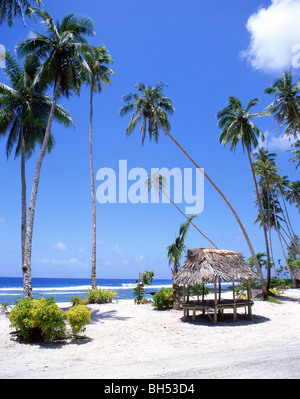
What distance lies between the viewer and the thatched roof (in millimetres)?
13039

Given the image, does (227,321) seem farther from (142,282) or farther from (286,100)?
(286,100)

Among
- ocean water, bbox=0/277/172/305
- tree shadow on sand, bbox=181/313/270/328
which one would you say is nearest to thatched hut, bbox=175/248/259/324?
tree shadow on sand, bbox=181/313/270/328

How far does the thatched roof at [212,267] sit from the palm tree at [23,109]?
9002 mm

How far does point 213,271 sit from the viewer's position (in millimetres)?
13047

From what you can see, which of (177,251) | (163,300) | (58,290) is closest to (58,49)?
(177,251)

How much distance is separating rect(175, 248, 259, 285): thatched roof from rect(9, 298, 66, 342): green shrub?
6532 millimetres

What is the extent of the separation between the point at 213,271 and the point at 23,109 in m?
14.2

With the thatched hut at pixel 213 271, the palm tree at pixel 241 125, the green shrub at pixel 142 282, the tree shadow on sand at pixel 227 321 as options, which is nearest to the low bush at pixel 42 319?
the thatched hut at pixel 213 271

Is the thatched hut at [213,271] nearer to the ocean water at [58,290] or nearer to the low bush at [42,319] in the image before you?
the low bush at [42,319]

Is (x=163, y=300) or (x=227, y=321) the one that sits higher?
(x=163, y=300)

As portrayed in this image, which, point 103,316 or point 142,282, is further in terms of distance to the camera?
point 142,282

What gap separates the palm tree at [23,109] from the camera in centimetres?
1633

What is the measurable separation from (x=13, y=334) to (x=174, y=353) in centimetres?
523
